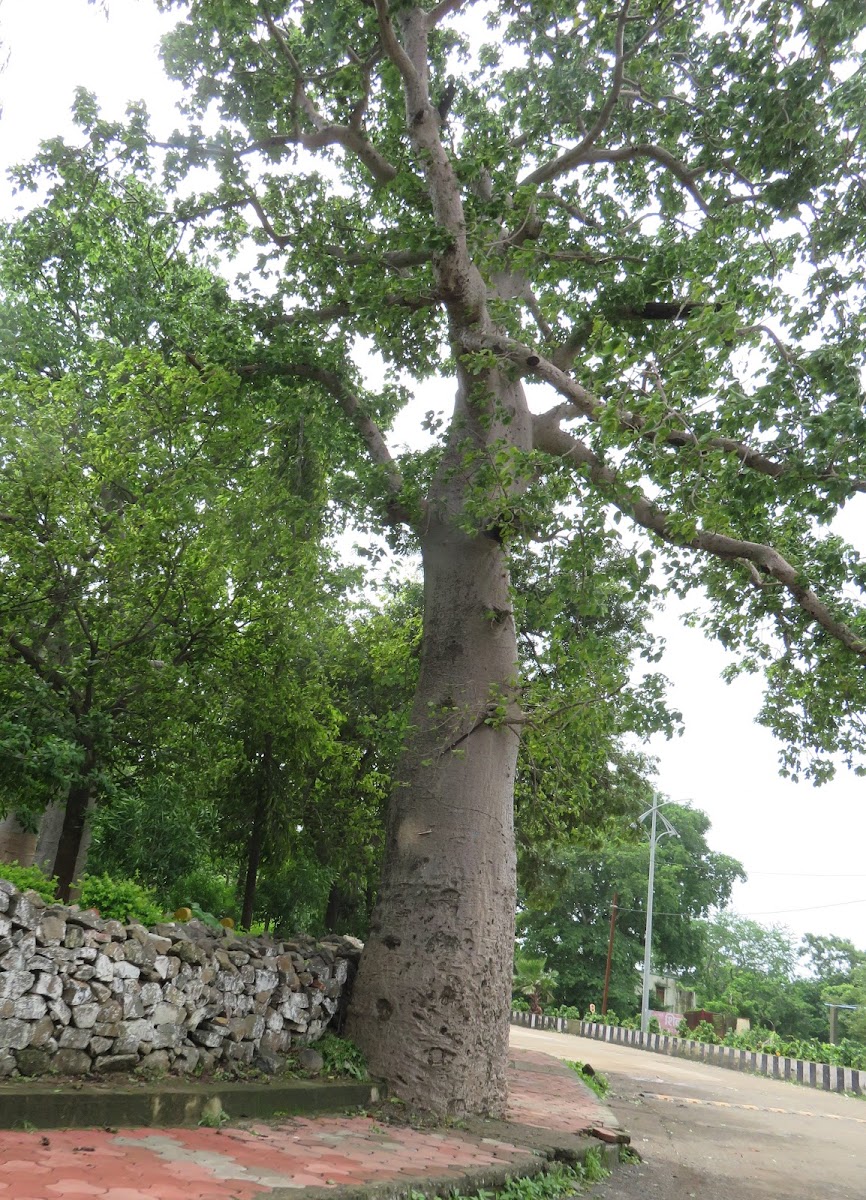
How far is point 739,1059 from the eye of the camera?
2250cm

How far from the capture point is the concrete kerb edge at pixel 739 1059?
64.2 feet

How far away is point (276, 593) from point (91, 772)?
2.64m

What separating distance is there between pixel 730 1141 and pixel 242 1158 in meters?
6.08

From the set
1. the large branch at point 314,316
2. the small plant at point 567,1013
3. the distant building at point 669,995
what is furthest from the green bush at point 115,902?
the distant building at point 669,995

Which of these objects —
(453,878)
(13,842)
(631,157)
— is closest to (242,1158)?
(453,878)

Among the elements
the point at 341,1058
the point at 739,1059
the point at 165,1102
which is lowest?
the point at 739,1059

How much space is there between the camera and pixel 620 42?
779 centimetres

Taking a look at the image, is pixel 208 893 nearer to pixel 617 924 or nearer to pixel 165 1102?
pixel 165 1102

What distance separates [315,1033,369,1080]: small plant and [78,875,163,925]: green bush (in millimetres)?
1556

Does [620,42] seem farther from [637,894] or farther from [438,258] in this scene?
[637,894]

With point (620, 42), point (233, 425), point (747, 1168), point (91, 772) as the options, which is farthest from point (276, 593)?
point (747, 1168)

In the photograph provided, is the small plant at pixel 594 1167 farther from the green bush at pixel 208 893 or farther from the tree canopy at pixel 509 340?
the green bush at pixel 208 893

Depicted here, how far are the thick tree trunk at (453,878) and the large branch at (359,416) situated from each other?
1053 mm

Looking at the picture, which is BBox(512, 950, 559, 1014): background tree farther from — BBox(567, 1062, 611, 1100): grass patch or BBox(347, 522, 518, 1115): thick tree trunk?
BBox(347, 522, 518, 1115): thick tree trunk
